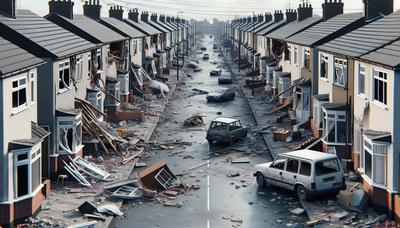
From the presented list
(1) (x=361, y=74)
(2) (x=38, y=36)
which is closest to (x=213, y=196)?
(1) (x=361, y=74)

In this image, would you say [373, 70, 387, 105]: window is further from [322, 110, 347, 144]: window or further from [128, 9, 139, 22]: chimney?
[128, 9, 139, 22]: chimney

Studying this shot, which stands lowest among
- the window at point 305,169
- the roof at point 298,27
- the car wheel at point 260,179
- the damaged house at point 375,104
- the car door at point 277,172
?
the car wheel at point 260,179

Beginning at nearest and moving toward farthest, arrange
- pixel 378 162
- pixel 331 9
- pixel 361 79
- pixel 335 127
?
1. pixel 378 162
2. pixel 361 79
3. pixel 335 127
4. pixel 331 9

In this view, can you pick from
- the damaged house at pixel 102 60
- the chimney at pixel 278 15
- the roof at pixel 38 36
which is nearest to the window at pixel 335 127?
the roof at pixel 38 36

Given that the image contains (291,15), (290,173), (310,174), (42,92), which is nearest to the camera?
(310,174)

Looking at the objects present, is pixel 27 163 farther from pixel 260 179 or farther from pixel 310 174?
pixel 310 174

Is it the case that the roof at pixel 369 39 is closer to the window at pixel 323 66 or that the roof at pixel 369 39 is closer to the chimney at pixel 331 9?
the window at pixel 323 66

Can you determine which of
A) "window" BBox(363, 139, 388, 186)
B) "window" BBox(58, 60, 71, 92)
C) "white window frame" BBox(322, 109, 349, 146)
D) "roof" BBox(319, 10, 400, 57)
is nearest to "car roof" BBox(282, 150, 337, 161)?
"window" BBox(363, 139, 388, 186)
